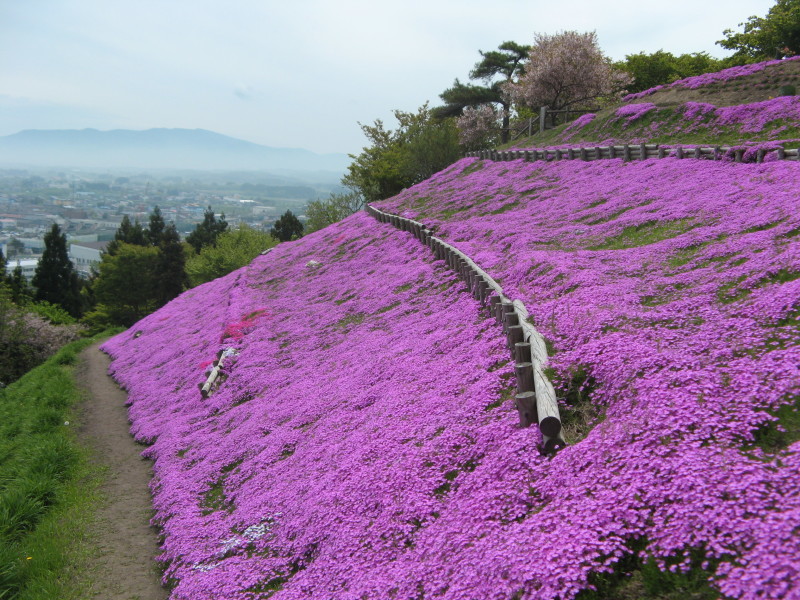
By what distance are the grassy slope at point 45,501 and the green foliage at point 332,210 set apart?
59870 millimetres

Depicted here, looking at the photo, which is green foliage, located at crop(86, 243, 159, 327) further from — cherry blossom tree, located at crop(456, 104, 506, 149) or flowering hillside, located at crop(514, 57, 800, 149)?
flowering hillside, located at crop(514, 57, 800, 149)

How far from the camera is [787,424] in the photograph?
23.2 feet

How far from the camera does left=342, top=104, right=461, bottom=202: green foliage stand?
63031 millimetres

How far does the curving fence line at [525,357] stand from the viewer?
8.58m

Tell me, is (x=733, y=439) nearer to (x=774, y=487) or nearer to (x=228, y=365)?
(x=774, y=487)

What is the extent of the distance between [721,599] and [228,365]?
1973 centimetres

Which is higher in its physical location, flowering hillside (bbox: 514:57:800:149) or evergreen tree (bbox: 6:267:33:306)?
flowering hillside (bbox: 514:57:800:149)

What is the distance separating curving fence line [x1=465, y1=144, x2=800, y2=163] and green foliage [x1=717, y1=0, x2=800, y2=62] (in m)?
27.8

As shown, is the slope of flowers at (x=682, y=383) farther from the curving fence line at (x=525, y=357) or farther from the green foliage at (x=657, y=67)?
the green foliage at (x=657, y=67)

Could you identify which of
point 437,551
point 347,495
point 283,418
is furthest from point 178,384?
point 437,551

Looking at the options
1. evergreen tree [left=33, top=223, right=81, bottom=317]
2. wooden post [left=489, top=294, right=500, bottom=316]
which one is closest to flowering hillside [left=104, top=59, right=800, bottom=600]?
wooden post [left=489, top=294, right=500, bottom=316]

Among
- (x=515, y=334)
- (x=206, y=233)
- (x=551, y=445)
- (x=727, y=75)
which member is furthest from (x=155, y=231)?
(x=551, y=445)

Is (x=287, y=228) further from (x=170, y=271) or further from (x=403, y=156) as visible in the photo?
(x=403, y=156)

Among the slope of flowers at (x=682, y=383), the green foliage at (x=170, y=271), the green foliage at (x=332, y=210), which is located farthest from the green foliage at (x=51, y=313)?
the slope of flowers at (x=682, y=383)
